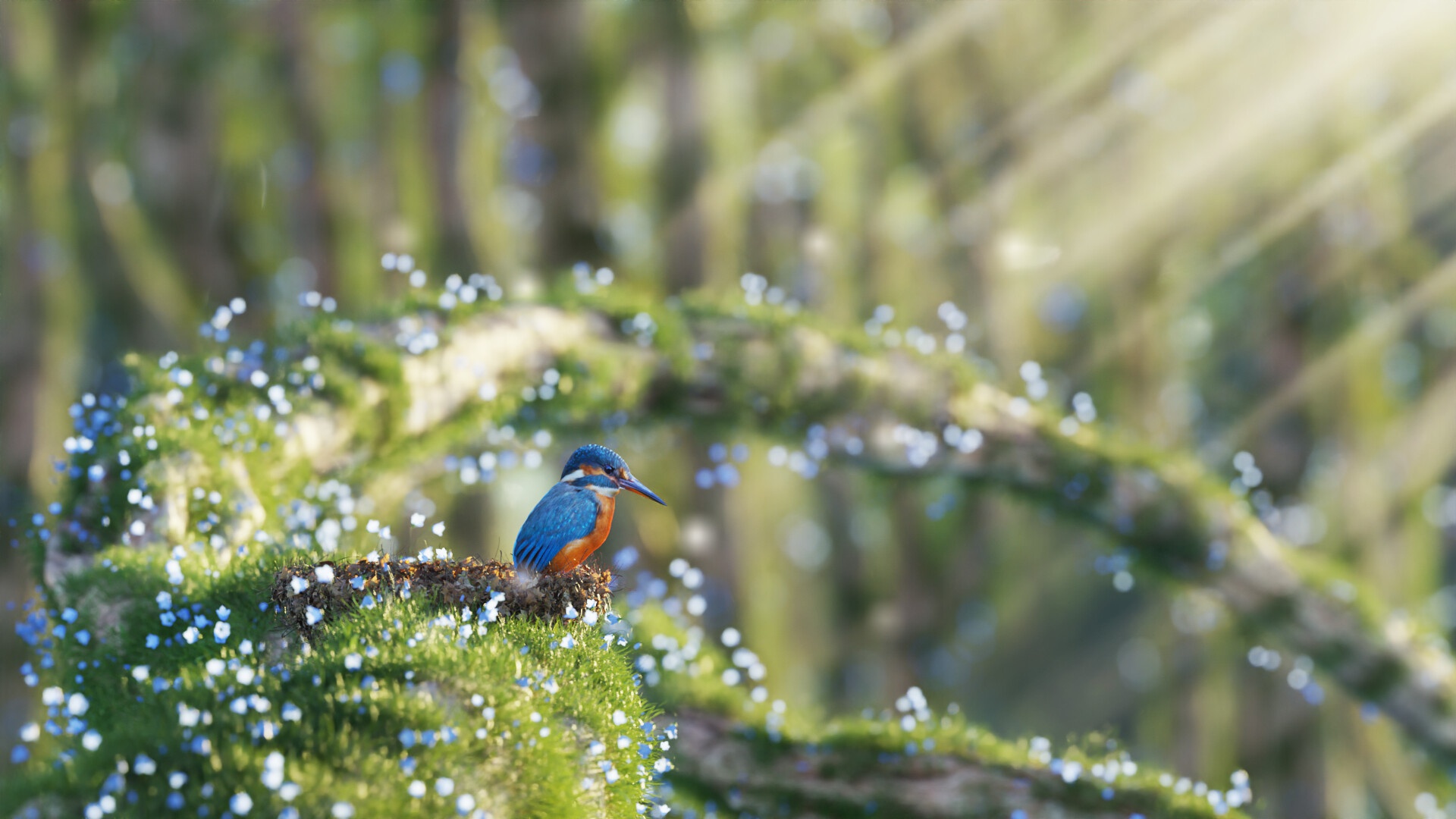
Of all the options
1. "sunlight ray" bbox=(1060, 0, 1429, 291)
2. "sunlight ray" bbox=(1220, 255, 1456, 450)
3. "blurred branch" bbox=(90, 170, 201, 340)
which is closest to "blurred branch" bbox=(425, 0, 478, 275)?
"blurred branch" bbox=(90, 170, 201, 340)

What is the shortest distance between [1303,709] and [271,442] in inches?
437

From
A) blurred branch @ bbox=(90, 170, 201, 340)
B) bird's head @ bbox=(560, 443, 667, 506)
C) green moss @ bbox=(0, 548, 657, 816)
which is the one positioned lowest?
green moss @ bbox=(0, 548, 657, 816)

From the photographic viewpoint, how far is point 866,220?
12.0 m

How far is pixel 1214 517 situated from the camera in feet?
23.6

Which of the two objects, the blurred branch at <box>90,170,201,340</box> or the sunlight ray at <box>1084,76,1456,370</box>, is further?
the sunlight ray at <box>1084,76,1456,370</box>

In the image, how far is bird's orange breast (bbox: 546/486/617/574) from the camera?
3071 millimetres

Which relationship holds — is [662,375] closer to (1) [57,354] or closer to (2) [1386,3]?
(1) [57,354]

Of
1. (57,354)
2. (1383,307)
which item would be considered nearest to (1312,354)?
(1383,307)

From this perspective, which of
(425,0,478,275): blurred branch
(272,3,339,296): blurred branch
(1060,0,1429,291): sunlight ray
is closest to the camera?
(425,0,478,275): blurred branch

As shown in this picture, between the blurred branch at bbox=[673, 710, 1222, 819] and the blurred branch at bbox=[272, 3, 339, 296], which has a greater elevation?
the blurred branch at bbox=[272, 3, 339, 296]

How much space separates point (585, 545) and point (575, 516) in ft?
0.33

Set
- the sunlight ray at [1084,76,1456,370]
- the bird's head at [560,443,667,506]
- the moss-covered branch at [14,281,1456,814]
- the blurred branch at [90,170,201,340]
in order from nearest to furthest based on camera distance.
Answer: the moss-covered branch at [14,281,1456,814]
the bird's head at [560,443,667,506]
the blurred branch at [90,170,201,340]
the sunlight ray at [1084,76,1456,370]

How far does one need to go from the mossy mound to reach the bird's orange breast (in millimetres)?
34

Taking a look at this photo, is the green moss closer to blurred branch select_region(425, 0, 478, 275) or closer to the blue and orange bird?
the blue and orange bird
